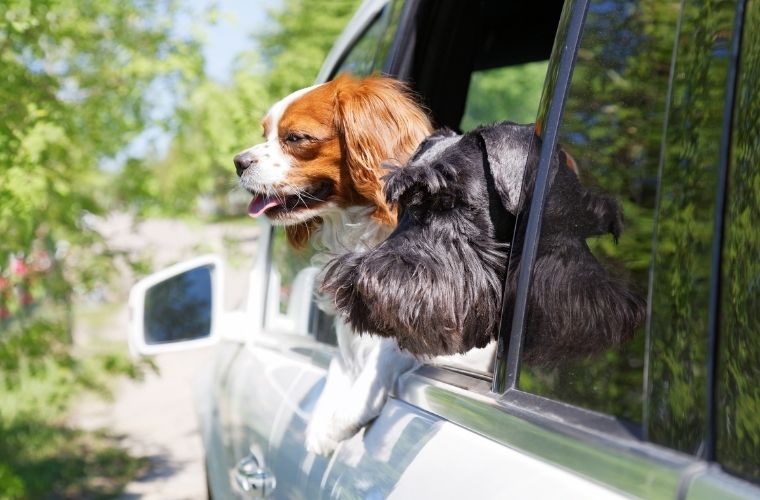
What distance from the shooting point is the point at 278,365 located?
3289 mm

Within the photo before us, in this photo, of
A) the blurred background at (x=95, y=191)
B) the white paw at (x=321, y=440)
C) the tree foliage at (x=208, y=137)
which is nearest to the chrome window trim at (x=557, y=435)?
the white paw at (x=321, y=440)

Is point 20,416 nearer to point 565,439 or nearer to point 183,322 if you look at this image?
point 183,322

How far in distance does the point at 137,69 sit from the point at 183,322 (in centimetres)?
277

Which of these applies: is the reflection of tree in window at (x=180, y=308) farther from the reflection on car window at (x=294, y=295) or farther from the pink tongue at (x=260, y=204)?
the pink tongue at (x=260, y=204)

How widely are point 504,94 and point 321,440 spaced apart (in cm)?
242

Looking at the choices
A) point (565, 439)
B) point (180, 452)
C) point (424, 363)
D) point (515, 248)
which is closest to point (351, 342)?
point (424, 363)

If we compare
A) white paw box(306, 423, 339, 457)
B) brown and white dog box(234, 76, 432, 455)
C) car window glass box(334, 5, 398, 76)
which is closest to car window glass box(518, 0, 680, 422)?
white paw box(306, 423, 339, 457)

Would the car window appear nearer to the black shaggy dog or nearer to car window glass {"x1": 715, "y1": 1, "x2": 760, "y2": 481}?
the black shaggy dog

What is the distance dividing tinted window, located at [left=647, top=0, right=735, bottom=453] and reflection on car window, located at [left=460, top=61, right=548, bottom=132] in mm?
2382

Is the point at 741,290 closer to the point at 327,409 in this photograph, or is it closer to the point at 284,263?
the point at 327,409

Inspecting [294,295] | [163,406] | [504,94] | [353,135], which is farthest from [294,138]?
[163,406]

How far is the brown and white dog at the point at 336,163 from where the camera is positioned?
2.74 m

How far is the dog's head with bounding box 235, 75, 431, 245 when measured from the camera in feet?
9.09

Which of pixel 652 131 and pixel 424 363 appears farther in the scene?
pixel 424 363
